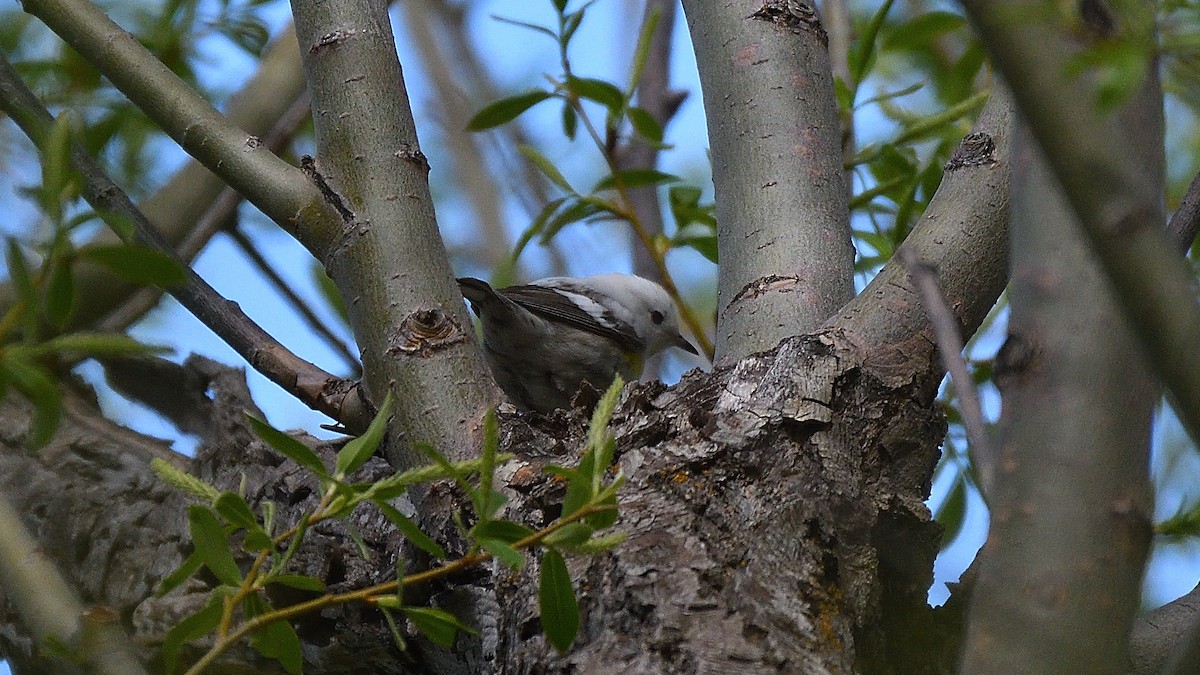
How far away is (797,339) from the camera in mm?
1467

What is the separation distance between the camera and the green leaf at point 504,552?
0.96 meters

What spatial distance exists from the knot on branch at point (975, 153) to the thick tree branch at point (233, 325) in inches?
37.4

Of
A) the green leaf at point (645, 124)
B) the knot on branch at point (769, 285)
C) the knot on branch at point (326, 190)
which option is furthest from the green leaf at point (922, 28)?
the knot on branch at point (326, 190)

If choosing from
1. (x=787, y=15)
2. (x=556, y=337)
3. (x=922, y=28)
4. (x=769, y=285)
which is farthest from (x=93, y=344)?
(x=556, y=337)

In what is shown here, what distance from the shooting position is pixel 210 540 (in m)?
1.06

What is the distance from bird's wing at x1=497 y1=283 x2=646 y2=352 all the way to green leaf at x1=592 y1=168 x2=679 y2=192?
760 millimetres

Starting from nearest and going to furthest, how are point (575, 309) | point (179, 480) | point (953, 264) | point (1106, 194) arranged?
point (1106, 194) → point (179, 480) → point (953, 264) → point (575, 309)

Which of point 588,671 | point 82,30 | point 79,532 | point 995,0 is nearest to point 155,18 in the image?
point 82,30

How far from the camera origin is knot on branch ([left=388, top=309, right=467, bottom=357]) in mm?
1573

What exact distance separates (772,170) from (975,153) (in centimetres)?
34

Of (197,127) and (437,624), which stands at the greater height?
(197,127)

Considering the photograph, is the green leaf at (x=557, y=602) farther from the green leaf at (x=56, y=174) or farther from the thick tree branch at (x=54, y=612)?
the green leaf at (x=56, y=174)

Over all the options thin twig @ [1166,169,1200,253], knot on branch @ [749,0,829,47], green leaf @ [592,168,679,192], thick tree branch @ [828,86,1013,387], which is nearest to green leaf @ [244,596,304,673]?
thick tree branch @ [828,86,1013,387]

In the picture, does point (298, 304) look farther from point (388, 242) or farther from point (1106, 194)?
point (1106, 194)
